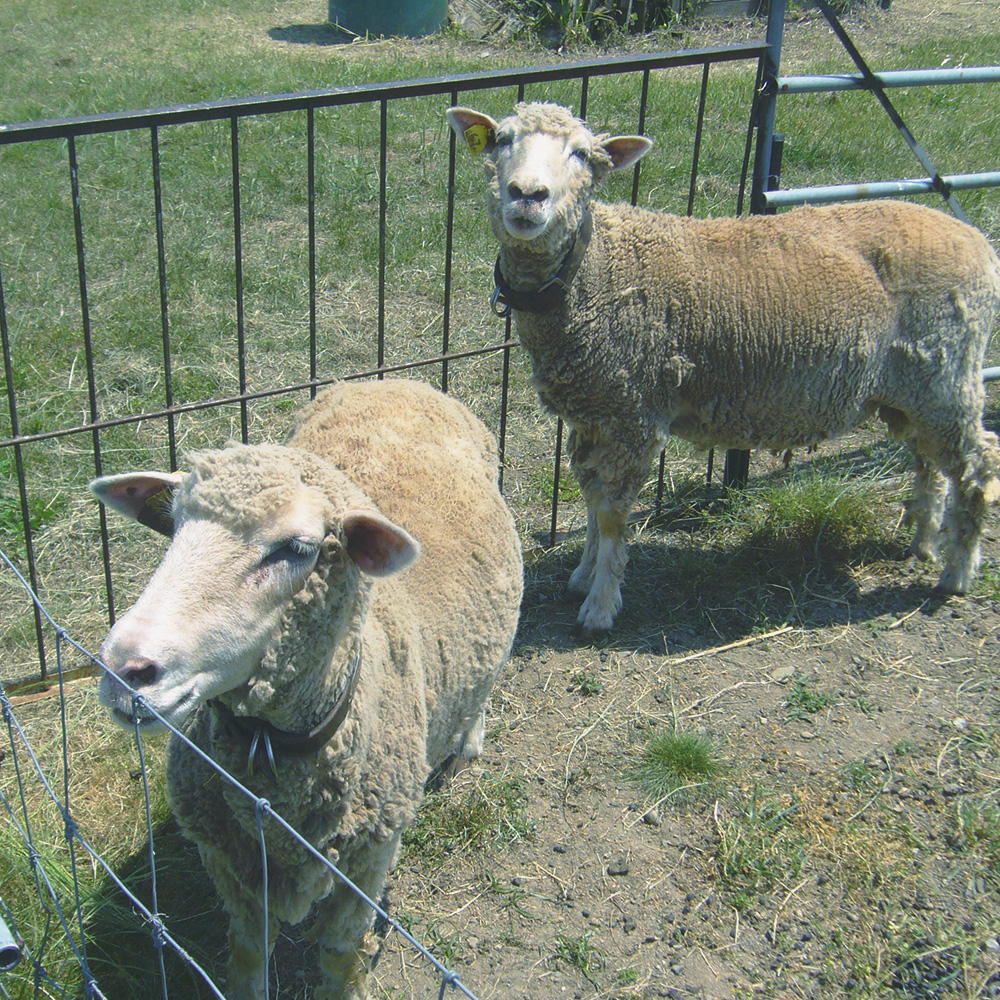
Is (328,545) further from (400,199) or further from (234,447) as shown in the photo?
(400,199)

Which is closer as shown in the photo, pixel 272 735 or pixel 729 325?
pixel 272 735

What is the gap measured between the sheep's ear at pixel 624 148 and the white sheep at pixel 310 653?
1476 millimetres

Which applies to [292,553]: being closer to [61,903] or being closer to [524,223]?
[61,903]

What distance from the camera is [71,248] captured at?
6.21 metres

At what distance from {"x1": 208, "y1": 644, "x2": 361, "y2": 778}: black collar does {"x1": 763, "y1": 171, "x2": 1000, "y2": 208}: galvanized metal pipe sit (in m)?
3.01

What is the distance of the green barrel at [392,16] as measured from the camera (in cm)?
1147

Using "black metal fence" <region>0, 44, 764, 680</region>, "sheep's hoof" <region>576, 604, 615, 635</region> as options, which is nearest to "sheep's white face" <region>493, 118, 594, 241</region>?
"black metal fence" <region>0, 44, 764, 680</region>

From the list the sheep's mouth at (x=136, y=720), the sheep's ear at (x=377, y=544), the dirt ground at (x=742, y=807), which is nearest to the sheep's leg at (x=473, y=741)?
the dirt ground at (x=742, y=807)

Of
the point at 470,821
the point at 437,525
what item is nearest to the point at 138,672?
the point at 437,525

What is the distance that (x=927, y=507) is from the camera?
14.0 feet

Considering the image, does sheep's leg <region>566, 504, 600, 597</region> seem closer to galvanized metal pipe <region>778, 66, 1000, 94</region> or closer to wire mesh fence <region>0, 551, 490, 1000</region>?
wire mesh fence <region>0, 551, 490, 1000</region>

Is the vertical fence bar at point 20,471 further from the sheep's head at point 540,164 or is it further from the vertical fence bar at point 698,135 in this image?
the vertical fence bar at point 698,135

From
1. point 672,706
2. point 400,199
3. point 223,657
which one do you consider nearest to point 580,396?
point 672,706

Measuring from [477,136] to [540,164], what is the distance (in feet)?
1.21
